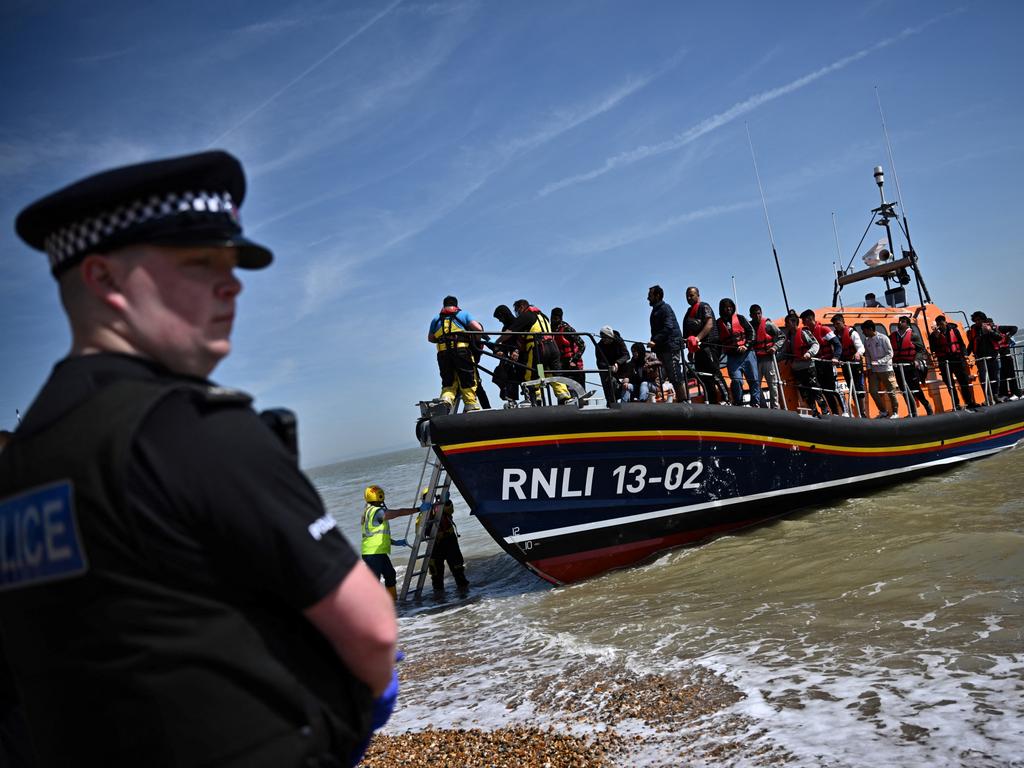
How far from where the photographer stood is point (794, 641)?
4.88 m

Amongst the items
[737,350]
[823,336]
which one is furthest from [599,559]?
[823,336]

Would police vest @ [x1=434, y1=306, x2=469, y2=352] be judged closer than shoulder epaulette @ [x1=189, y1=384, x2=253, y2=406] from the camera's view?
No

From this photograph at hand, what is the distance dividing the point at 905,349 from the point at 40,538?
12721 millimetres

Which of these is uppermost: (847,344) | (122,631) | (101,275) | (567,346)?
(567,346)

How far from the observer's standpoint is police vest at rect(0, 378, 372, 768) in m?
1.01

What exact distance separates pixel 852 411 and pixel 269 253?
1113 centimetres

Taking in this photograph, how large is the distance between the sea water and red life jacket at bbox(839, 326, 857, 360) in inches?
92.3

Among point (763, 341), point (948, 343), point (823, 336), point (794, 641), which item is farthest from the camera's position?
point (948, 343)

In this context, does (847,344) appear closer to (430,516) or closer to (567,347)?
(567,347)

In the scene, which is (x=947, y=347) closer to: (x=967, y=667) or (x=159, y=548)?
(x=967, y=667)

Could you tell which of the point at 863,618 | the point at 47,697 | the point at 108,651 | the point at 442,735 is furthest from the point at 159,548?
the point at 863,618

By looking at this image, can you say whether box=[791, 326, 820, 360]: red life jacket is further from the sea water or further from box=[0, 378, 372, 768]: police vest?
box=[0, 378, 372, 768]: police vest

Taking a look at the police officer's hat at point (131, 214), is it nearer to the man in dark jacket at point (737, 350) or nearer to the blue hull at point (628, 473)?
the blue hull at point (628, 473)

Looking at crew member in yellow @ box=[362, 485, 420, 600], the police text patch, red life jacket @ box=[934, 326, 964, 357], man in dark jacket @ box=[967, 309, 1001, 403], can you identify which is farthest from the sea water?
man in dark jacket @ box=[967, 309, 1001, 403]
